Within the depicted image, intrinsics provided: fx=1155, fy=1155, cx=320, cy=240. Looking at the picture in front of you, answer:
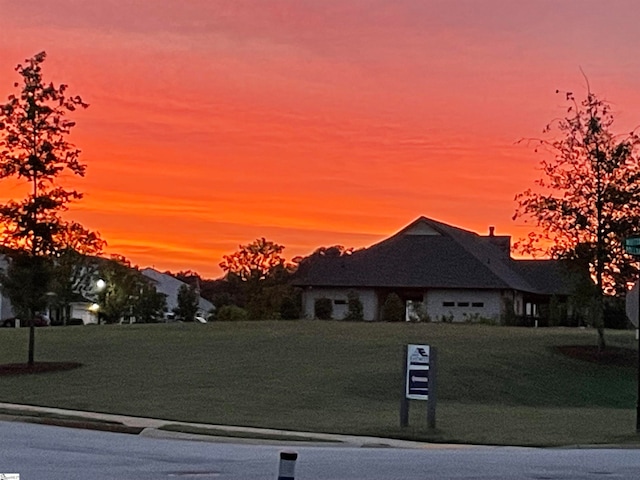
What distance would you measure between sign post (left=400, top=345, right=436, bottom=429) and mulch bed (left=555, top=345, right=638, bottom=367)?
19.9 metres

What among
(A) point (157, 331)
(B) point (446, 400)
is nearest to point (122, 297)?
(A) point (157, 331)

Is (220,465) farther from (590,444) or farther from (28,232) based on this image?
(28,232)

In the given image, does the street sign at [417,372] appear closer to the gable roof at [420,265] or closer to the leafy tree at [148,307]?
the gable roof at [420,265]

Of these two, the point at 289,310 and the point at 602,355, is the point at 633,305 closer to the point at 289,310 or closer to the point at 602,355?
the point at 602,355

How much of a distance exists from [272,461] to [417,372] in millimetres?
7764

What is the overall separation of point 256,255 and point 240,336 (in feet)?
268

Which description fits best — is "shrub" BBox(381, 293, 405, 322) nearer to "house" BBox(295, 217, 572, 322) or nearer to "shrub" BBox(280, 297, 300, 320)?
"house" BBox(295, 217, 572, 322)

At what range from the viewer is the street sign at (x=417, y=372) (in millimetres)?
22750

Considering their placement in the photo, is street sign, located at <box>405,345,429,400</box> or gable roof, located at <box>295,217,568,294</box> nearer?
street sign, located at <box>405,345,429,400</box>

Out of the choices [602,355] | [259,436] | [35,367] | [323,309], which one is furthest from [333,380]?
[323,309]

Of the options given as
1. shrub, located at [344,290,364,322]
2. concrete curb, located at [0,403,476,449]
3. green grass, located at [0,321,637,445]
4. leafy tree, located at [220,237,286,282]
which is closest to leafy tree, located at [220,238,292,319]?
leafy tree, located at [220,237,286,282]

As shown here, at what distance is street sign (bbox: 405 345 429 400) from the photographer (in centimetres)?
2275

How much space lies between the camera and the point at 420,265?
70750 millimetres

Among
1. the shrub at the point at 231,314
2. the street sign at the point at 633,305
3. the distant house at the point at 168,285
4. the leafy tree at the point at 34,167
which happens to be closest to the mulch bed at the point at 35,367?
the leafy tree at the point at 34,167
